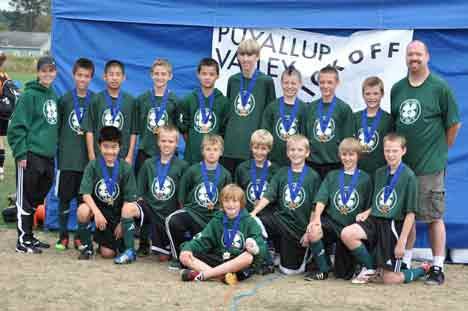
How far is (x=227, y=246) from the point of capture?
546cm

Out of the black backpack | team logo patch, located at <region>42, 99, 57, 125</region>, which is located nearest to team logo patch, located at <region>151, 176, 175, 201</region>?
team logo patch, located at <region>42, 99, 57, 125</region>

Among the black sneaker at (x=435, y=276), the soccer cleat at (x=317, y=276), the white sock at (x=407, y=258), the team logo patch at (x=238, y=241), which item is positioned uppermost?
the team logo patch at (x=238, y=241)

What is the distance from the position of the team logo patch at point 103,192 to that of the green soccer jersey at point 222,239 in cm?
→ 77

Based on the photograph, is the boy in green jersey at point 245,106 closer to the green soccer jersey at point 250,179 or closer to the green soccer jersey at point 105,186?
the green soccer jersey at point 250,179

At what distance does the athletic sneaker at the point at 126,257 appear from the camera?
229 inches

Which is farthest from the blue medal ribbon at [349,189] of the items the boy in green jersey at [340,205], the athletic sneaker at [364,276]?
the athletic sneaker at [364,276]

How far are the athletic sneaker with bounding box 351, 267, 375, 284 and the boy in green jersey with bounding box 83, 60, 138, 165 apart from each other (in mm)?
2063

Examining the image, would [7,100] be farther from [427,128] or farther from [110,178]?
[427,128]

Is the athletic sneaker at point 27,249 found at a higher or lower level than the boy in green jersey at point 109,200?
lower

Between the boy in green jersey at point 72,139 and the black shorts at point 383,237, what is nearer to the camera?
the black shorts at point 383,237

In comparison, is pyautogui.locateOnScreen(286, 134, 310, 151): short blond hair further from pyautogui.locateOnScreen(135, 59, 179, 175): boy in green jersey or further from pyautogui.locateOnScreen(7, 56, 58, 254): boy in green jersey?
pyautogui.locateOnScreen(7, 56, 58, 254): boy in green jersey

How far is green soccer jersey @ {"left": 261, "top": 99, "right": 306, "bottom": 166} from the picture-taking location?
5.96 meters

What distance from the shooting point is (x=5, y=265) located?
559cm

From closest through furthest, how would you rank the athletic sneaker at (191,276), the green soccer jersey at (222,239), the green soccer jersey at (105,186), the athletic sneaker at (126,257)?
the athletic sneaker at (191,276)
the green soccer jersey at (222,239)
the athletic sneaker at (126,257)
the green soccer jersey at (105,186)
